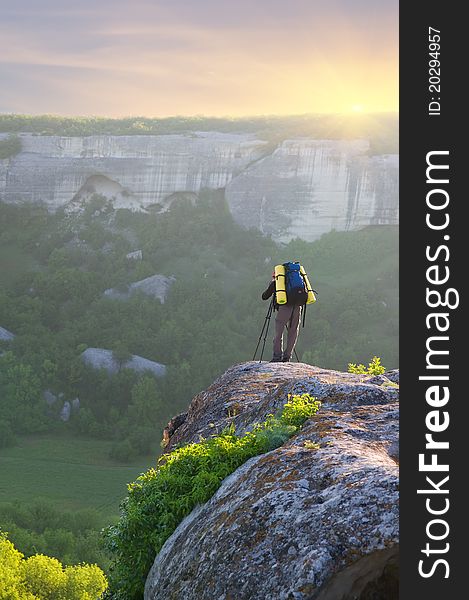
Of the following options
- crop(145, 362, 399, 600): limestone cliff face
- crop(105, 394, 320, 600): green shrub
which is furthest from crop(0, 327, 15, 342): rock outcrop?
crop(145, 362, 399, 600): limestone cliff face

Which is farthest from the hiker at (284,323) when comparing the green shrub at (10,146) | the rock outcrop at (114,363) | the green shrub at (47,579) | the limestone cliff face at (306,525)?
the green shrub at (10,146)

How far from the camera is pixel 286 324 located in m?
13.3

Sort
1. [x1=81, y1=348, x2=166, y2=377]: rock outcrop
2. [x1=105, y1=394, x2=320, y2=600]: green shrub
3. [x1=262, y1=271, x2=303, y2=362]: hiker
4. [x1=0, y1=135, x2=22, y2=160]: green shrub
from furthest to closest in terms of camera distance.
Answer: [x1=0, y1=135, x2=22, y2=160]: green shrub
[x1=81, y1=348, x2=166, y2=377]: rock outcrop
[x1=262, y1=271, x2=303, y2=362]: hiker
[x1=105, y1=394, x2=320, y2=600]: green shrub

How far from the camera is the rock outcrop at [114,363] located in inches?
2419

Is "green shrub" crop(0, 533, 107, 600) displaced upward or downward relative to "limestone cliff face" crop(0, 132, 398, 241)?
downward

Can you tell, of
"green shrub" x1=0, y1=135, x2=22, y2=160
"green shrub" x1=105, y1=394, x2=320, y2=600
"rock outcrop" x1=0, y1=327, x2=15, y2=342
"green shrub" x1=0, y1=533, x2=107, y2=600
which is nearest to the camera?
"green shrub" x1=105, y1=394, x2=320, y2=600

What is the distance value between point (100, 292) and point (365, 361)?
2613cm

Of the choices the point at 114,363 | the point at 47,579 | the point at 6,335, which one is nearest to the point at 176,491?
the point at 47,579

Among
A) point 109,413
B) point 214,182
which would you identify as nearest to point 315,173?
point 214,182

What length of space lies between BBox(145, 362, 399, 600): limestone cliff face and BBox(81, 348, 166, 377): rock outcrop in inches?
2149

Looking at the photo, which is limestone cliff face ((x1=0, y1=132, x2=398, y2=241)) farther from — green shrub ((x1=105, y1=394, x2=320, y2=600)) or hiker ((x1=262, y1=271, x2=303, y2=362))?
green shrub ((x1=105, y1=394, x2=320, y2=600))

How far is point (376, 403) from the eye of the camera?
7590 millimetres

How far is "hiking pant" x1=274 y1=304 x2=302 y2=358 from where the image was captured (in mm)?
12930

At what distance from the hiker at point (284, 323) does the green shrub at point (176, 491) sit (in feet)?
17.6
